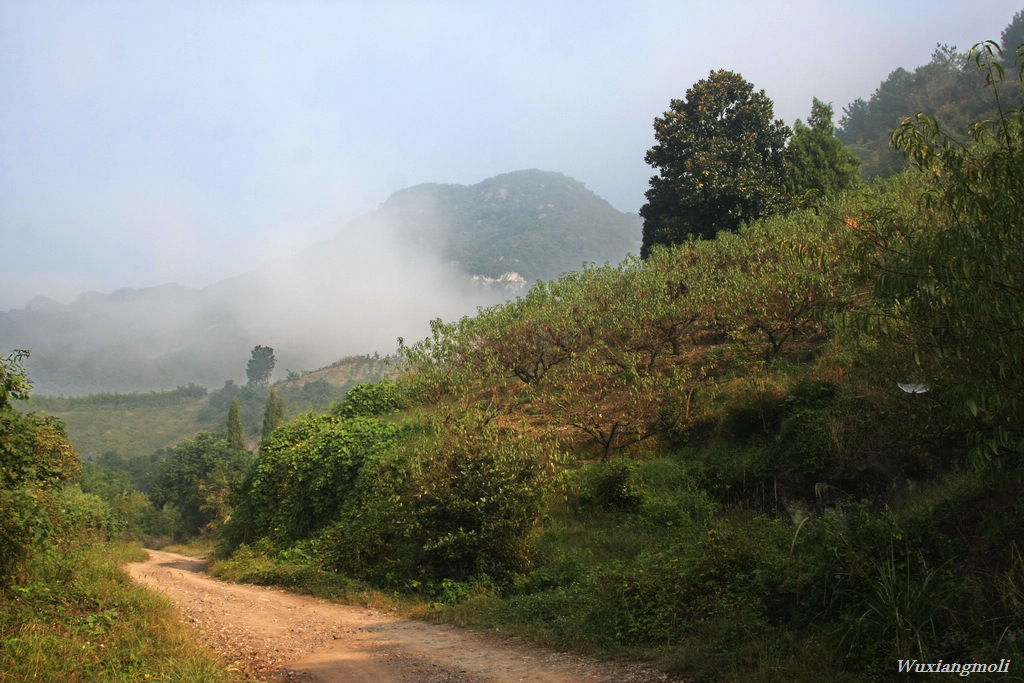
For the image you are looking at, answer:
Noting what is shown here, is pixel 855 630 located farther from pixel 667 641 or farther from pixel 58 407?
pixel 58 407

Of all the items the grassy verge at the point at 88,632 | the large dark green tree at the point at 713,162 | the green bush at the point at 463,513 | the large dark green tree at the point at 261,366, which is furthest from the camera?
the large dark green tree at the point at 261,366

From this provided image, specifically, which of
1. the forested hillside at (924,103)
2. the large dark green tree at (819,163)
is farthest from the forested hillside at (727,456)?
the forested hillside at (924,103)

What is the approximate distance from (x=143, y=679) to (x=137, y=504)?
35599 millimetres

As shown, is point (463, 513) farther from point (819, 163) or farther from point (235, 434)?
point (235, 434)

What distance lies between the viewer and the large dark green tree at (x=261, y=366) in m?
139

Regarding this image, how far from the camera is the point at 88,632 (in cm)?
804

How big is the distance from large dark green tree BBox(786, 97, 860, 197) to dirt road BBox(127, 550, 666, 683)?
27.7 metres

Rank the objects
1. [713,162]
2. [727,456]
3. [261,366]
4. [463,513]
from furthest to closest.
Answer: [261,366] < [713,162] < [727,456] < [463,513]

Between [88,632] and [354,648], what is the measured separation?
3101 millimetres

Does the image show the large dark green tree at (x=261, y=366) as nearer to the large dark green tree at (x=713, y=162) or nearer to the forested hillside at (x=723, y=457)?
the large dark green tree at (x=713, y=162)

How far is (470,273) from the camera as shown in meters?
175

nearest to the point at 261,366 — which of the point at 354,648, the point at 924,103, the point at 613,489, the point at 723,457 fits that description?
the point at 924,103

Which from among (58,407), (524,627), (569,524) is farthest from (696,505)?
(58,407)

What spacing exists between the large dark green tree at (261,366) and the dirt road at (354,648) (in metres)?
133
